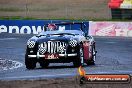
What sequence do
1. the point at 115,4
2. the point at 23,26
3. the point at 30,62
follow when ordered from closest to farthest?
1. the point at 30,62
2. the point at 23,26
3. the point at 115,4

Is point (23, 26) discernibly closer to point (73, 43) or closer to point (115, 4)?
point (115, 4)

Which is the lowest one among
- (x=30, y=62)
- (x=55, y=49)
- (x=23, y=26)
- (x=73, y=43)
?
(x=23, y=26)

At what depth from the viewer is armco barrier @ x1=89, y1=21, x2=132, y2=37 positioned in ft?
120

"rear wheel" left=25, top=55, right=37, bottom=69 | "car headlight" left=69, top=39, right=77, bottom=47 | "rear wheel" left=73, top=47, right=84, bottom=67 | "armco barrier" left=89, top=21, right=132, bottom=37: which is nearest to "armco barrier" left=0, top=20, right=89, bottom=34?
"armco barrier" left=89, top=21, right=132, bottom=37

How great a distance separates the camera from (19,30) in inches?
1534

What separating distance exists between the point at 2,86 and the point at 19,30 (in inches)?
1111

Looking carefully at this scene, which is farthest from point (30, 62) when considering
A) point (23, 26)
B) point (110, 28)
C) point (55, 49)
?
point (23, 26)

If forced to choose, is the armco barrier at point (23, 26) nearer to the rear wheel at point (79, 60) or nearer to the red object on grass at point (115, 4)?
the red object on grass at point (115, 4)

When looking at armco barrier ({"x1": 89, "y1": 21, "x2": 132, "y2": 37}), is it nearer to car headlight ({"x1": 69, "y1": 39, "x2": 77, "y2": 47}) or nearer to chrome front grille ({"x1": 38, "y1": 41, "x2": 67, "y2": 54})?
car headlight ({"x1": 69, "y1": 39, "x2": 77, "y2": 47})

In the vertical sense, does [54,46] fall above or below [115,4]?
above

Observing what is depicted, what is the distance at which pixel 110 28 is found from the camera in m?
37.0

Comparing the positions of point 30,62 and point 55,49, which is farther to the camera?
point 30,62

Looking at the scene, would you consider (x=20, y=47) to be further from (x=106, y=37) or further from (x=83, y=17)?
(x=83, y=17)

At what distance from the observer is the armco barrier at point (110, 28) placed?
36.6m
